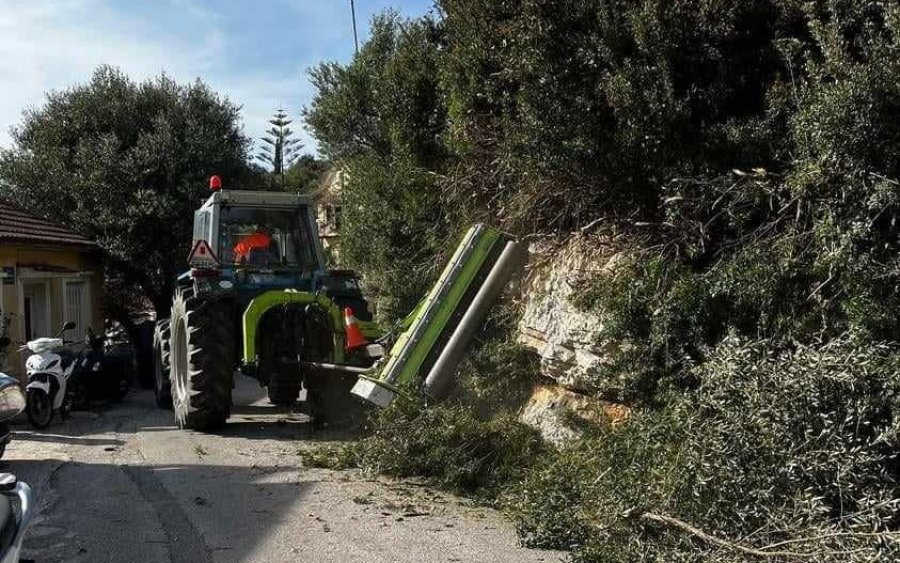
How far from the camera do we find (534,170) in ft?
22.6

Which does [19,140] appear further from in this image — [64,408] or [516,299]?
[516,299]

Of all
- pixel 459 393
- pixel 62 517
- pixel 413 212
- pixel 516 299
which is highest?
pixel 413 212

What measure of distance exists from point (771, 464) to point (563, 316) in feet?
9.15

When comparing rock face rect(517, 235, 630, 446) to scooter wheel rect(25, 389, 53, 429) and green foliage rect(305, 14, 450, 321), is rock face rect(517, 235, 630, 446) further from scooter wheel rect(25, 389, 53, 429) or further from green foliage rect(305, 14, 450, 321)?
scooter wheel rect(25, 389, 53, 429)

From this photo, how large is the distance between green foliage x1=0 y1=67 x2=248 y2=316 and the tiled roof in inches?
45.6

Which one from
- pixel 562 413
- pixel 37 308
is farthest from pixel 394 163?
pixel 37 308

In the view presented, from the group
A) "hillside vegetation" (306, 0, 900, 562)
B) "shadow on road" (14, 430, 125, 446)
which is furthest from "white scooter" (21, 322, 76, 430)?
"hillside vegetation" (306, 0, 900, 562)

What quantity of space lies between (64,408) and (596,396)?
766 cm

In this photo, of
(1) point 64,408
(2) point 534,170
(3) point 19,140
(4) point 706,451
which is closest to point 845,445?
(4) point 706,451

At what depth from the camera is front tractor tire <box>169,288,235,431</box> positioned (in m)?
8.91

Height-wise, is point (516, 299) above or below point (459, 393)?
above

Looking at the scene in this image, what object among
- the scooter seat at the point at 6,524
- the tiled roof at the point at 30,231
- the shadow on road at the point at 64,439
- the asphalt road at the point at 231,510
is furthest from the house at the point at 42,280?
the scooter seat at the point at 6,524

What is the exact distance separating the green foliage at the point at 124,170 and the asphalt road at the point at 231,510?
9.25 m

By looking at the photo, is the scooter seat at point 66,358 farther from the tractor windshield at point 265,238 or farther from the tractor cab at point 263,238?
the tractor windshield at point 265,238
